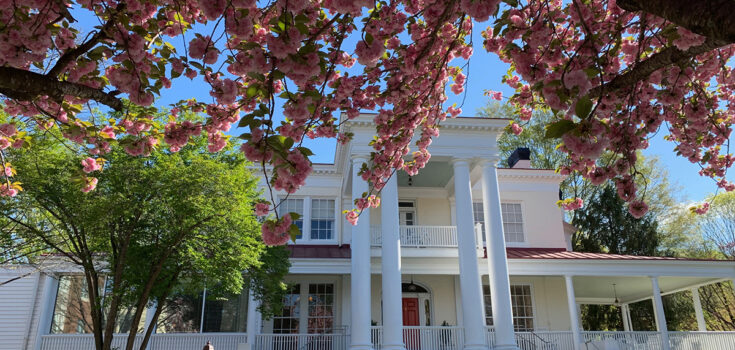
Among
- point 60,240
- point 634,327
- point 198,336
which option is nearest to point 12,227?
point 60,240

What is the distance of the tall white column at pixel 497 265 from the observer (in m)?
12.1

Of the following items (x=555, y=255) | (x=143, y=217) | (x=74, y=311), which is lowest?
(x=74, y=311)

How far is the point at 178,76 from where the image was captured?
423 centimetres

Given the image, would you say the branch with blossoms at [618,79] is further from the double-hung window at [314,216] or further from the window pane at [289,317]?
the double-hung window at [314,216]

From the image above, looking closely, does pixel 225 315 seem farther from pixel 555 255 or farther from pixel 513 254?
pixel 555 255

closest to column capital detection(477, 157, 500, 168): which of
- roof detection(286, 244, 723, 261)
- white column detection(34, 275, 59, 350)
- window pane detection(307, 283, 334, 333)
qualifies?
roof detection(286, 244, 723, 261)

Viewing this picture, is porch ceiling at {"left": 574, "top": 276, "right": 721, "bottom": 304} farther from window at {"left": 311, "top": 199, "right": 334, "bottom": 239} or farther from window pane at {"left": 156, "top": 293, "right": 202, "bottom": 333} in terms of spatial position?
window pane at {"left": 156, "top": 293, "right": 202, "bottom": 333}

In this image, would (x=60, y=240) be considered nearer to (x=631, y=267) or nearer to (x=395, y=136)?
(x=395, y=136)

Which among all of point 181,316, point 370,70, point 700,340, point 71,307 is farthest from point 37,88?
point 700,340

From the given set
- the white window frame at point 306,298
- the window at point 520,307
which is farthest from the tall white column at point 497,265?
the white window frame at point 306,298

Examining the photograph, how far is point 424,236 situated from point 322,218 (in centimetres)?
424

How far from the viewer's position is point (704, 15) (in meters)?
2.19

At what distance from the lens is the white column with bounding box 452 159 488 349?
1208 cm

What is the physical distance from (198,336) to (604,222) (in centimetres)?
2197
